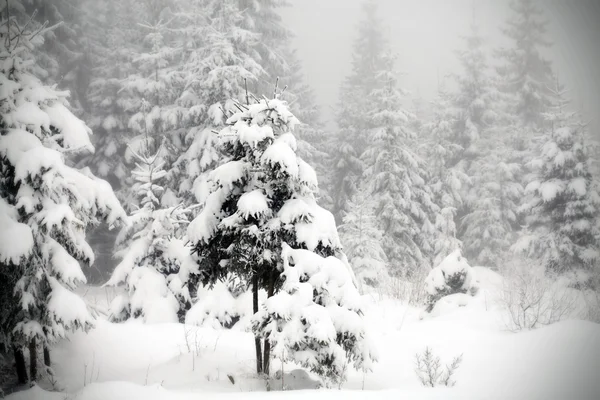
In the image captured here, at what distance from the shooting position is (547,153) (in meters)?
16.7

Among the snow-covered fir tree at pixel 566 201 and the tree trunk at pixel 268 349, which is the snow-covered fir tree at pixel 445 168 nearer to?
the snow-covered fir tree at pixel 566 201

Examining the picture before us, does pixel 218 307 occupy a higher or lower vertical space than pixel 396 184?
lower

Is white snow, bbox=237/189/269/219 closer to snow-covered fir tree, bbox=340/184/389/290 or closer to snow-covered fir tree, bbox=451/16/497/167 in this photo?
snow-covered fir tree, bbox=340/184/389/290

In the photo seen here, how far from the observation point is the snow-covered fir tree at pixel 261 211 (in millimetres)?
5641

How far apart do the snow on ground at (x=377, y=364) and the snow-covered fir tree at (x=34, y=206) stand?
1198 millimetres

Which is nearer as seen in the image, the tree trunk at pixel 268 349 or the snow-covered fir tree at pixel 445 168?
the tree trunk at pixel 268 349

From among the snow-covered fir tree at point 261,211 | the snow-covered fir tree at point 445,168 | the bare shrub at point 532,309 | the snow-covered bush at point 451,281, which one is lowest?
the bare shrub at point 532,309

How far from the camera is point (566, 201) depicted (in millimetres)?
16562

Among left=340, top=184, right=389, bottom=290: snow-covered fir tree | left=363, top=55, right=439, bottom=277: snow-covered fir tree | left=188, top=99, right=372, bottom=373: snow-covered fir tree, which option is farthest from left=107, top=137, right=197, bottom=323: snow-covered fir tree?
left=363, top=55, right=439, bottom=277: snow-covered fir tree

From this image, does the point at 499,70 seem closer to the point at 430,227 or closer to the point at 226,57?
the point at 430,227

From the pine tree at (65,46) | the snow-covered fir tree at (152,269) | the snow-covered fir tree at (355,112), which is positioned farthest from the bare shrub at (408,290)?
the pine tree at (65,46)

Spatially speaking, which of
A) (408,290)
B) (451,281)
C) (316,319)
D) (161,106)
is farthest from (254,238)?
(161,106)

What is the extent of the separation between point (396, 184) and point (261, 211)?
60.8 feet

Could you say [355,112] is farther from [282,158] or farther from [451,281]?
[282,158]
